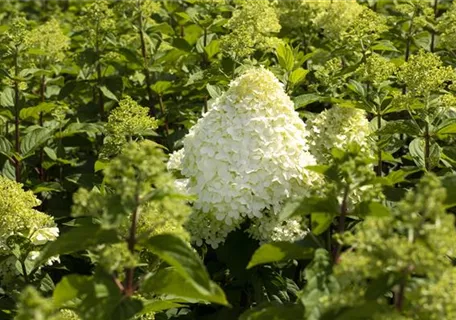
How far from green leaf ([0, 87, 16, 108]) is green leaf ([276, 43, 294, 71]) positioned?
1750 mm

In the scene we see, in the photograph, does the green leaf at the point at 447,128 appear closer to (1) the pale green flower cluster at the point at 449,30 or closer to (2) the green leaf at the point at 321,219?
(1) the pale green flower cluster at the point at 449,30

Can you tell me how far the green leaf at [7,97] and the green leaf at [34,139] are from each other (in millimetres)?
376

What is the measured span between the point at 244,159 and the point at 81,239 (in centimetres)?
101

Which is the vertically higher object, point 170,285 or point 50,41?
point 170,285

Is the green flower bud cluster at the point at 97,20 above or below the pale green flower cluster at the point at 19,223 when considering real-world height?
above

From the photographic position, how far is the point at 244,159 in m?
3.53

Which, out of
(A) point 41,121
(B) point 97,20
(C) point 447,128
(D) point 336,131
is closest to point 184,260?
(D) point 336,131

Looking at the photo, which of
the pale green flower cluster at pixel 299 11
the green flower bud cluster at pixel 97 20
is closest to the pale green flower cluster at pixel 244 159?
the green flower bud cluster at pixel 97 20

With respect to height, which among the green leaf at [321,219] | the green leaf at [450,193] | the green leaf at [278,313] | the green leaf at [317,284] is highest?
the green leaf at [450,193]

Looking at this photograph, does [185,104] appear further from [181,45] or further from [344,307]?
[344,307]

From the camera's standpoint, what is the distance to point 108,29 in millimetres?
5254

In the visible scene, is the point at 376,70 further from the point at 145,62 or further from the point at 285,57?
the point at 145,62

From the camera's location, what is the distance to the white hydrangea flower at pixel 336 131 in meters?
3.86

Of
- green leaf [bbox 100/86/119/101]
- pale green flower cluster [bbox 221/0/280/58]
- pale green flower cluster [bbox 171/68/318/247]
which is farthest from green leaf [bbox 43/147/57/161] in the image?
pale green flower cluster [bbox 171/68/318/247]
